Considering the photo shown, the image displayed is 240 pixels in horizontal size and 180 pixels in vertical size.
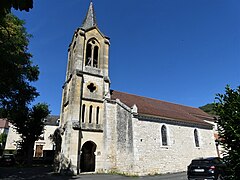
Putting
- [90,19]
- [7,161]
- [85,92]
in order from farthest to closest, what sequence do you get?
[7,161] → [90,19] → [85,92]

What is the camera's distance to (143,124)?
17.0 meters

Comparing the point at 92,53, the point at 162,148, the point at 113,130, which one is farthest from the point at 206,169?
the point at 92,53

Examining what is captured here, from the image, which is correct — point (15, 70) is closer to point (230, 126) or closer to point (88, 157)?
point (88, 157)

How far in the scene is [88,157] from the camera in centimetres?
1983

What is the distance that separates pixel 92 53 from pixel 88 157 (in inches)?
457

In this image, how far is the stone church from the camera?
16547mm

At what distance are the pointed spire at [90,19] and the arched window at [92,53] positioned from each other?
94.4 inches

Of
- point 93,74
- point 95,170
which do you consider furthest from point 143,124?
point 93,74

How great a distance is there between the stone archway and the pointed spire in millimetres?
14070

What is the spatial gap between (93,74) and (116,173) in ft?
34.0

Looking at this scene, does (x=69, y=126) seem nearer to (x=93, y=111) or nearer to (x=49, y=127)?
(x=93, y=111)

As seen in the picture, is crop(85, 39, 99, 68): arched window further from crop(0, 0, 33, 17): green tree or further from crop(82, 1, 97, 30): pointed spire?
crop(0, 0, 33, 17): green tree

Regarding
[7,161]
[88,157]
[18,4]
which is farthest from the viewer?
[7,161]

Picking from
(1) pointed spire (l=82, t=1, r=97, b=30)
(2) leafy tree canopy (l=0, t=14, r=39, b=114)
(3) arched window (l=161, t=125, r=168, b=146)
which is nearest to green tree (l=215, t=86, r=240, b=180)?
(2) leafy tree canopy (l=0, t=14, r=39, b=114)
